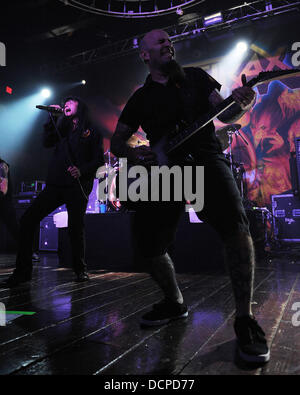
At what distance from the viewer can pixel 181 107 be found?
66.1 inches

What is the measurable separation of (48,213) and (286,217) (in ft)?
17.4

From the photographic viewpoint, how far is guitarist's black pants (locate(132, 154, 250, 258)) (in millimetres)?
1370

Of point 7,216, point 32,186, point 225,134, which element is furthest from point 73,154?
point 32,186

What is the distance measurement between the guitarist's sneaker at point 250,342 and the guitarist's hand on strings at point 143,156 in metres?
0.95

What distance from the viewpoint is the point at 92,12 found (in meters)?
7.12

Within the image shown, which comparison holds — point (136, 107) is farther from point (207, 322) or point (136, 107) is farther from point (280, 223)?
point (280, 223)

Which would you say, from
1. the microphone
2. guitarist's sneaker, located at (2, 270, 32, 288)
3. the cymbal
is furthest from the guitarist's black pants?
the cymbal

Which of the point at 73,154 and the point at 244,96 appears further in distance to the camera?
the point at 73,154

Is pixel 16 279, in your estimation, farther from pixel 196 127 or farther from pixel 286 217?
pixel 286 217

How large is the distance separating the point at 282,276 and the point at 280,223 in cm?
349

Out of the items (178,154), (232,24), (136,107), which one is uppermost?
(232,24)

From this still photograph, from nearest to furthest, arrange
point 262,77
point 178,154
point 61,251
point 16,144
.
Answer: point 262,77
point 178,154
point 61,251
point 16,144
